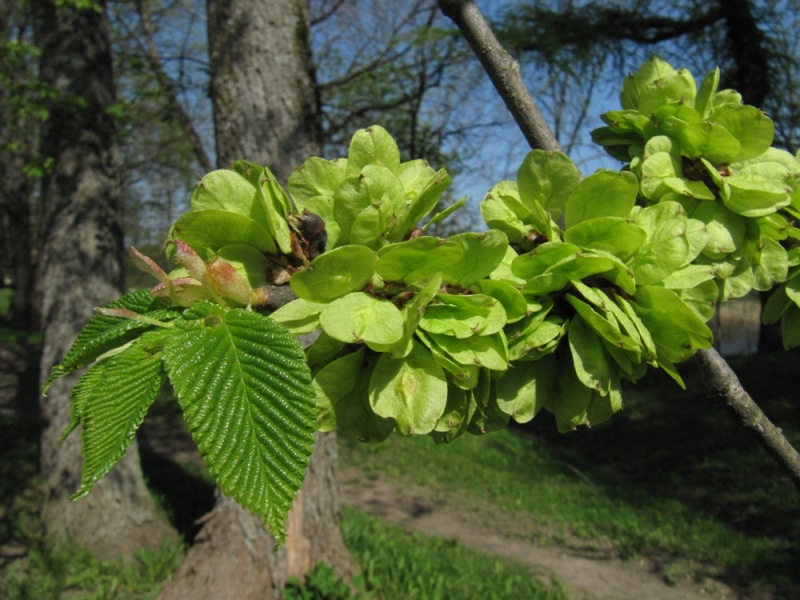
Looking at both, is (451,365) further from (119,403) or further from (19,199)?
(19,199)

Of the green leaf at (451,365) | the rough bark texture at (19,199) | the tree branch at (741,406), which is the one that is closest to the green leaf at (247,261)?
the green leaf at (451,365)

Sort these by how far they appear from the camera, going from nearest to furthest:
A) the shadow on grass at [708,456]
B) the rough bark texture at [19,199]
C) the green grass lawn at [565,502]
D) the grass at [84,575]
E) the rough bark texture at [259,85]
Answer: the rough bark texture at [259,85]
the grass at [84,575]
the green grass lawn at [565,502]
the shadow on grass at [708,456]
the rough bark texture at [19,199]

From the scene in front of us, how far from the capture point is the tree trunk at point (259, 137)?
454cm

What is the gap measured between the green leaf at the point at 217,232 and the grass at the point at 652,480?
20.8 feet

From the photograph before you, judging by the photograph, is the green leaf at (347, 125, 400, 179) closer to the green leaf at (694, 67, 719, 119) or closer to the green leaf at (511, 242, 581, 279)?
the green leaf at (511, 242, 581, 279)

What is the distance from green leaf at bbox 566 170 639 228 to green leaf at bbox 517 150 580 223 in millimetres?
26

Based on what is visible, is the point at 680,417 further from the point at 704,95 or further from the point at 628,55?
the point at 704,95

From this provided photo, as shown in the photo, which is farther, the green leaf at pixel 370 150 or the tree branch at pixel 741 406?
the tree branch at pixel 741 406

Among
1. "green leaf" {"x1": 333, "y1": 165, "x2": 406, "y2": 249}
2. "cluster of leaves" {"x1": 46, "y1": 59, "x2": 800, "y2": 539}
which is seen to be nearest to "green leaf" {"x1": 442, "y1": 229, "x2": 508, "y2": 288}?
"cluster of leaves" {"x1": 46, "y1": 59, "x2": 800, "y2": 539}

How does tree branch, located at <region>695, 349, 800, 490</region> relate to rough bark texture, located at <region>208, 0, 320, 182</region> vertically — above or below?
below

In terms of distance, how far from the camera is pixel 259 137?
14.9 feet

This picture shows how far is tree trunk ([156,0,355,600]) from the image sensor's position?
4.54 meters

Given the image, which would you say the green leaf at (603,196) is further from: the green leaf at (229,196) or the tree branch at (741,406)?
the green leaf at (229,196)

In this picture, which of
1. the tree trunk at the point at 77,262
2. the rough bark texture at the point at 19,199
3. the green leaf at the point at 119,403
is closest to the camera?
the green leaf at the point at 119,403
